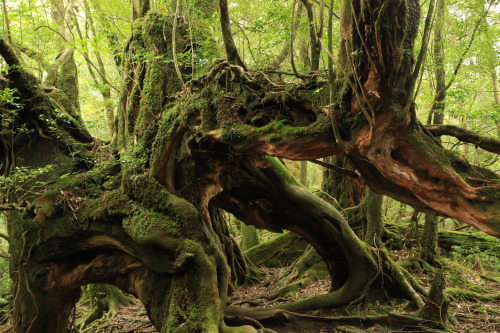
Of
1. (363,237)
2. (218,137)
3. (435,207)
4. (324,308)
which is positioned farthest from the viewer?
(363,237)

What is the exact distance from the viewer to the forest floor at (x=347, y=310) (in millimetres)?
5293

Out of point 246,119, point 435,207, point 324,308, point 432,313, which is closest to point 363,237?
point 324,308

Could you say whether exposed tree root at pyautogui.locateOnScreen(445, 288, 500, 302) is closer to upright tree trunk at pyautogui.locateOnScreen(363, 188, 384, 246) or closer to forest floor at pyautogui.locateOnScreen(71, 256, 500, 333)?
forest floor at pyautogui.locateOnScreen(71, 256, 500, 333)

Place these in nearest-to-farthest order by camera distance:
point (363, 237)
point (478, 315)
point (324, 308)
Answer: point (478, 315) → point (324, 308) → point (363, 237)

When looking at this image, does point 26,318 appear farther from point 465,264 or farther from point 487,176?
point 465,264

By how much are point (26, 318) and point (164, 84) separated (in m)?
4.29

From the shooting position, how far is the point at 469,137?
3.58 m

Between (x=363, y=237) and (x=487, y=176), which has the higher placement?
(x=487, y=176)

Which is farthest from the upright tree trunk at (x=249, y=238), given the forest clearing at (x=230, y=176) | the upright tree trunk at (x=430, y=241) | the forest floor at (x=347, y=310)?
the upright tree trunk at (x=430, y=241)

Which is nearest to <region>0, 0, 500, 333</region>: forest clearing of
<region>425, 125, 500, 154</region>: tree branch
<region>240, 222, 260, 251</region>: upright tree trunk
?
<region>425, 125, 500, 154</region>: tree branch

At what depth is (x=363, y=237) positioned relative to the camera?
8.32m

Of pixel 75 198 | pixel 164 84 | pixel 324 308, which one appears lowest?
pixel 324 308

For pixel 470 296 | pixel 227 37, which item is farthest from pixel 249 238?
pixel 227 37

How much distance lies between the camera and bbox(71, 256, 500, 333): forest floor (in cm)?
529
